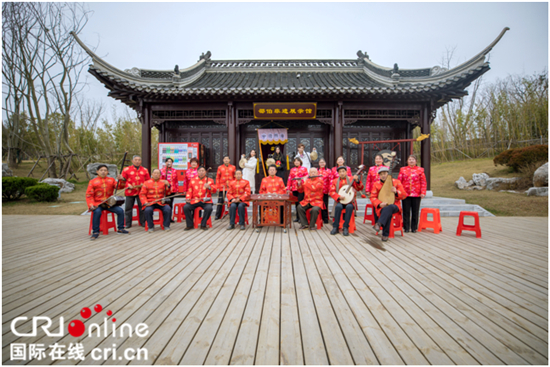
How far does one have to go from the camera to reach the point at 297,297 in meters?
2.26

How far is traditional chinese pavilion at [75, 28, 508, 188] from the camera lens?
24.5ft

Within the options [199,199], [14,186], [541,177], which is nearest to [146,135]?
[199,199]

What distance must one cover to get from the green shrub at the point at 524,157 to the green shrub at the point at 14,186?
64.3ft

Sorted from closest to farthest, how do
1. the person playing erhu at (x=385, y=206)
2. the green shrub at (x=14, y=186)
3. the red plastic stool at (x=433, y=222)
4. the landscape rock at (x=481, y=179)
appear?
the person playing erhu at (x=385, y=206) → the red plastic stool at (x=433, y=222) → the green shrub at (x=14, y=186) → the landscape rock at (x=481, y=179)

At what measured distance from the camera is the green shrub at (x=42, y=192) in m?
9.45

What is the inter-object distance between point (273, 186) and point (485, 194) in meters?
8.72

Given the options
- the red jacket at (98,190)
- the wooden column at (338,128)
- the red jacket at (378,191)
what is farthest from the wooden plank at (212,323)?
the wooden column at (338,128)

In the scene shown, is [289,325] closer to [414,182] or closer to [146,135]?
[414,182]

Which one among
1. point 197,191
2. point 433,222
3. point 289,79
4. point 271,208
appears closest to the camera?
point 433,222

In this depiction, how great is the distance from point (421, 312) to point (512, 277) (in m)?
1.52

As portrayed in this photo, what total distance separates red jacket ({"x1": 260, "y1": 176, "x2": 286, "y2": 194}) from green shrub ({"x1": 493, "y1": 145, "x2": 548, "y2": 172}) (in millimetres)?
10977

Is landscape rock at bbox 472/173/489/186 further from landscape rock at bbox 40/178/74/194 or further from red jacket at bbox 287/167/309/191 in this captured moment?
landscape rock at bbox 40/178/74/194

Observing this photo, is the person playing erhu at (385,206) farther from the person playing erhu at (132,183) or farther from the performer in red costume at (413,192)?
the person playing erhu at (132,183)

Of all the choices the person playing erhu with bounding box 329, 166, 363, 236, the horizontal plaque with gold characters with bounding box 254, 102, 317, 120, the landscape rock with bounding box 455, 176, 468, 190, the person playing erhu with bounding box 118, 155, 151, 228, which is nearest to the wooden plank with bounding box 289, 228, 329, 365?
the person playing erhu with bounding box 329, 166, 363, 236
